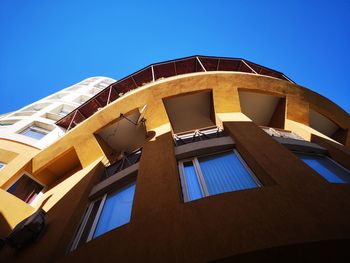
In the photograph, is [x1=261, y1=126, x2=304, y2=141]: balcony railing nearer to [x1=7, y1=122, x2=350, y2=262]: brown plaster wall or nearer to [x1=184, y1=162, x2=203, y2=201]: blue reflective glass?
[x1=7, y1=122, x2=350, y2=262]: brown plaster wall

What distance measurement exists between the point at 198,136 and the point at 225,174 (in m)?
2.93

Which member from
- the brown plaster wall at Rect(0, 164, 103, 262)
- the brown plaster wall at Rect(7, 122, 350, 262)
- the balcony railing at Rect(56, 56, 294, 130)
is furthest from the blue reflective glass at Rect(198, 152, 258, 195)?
the balcony railing at Rect(56, 56, 294, 130)

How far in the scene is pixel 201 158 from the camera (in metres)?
6.71

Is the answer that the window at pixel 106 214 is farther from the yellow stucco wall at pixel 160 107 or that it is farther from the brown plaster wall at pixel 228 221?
the yellow stucco wall at pixel 160 107

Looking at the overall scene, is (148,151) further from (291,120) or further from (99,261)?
(291,120)

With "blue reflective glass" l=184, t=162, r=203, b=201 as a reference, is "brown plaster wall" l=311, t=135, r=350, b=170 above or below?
above

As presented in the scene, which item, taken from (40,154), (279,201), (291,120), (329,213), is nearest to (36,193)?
(40,154)

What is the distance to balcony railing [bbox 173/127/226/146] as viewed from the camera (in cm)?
824

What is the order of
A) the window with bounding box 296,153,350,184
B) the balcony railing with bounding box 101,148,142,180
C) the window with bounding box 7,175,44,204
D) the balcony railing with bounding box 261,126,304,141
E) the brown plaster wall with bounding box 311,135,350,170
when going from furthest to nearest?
the window with bounding box 7,175,44,204 < the balcony railing with bounding box 261,126,304,141 < the balcony railing with bounding box 101,148,142,180 < the brown plaster wall with bounding box 311,135,350,170 < the window with bounding box 296,153,350,184

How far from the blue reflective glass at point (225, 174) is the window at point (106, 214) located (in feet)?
6.87

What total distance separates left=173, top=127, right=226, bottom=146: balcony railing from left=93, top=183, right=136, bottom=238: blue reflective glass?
253 cm

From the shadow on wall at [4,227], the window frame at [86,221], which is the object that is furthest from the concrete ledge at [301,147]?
the shadow on wall at [4,227]

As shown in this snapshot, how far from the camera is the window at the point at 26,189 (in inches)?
366

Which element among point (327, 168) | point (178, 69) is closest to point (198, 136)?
point (327, 168)
